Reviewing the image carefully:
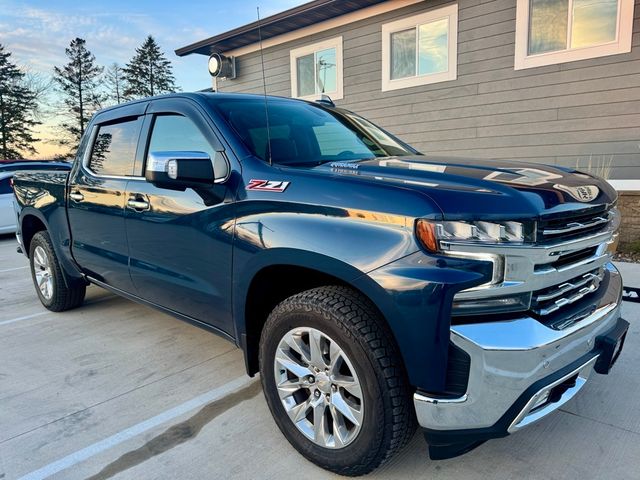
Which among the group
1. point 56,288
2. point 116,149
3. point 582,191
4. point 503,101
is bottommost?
point 56,288

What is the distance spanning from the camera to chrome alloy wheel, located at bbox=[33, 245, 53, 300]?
15.3ft

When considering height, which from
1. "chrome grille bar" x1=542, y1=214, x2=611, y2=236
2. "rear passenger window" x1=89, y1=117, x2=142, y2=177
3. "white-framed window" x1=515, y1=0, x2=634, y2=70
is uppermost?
"white-framed window" x1=515, y1=0, x2=634, y2=70

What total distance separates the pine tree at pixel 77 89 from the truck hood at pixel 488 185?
36.0 m

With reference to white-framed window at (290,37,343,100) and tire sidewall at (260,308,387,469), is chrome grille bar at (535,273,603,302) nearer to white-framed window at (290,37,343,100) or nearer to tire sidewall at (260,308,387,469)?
tire sidewall at (260,308,387,469)

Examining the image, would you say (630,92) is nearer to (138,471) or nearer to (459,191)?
(459,191)

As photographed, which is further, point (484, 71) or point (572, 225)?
point (484, 71)

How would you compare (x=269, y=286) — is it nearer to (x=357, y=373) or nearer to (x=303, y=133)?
(x=357, y=373)

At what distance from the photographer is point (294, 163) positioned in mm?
2701

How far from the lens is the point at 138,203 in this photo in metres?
3.19

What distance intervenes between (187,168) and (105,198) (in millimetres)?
1383

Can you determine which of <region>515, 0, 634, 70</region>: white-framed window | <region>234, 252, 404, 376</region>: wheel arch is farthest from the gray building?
<region>234, 252, 404, 376</region>: wheel arch

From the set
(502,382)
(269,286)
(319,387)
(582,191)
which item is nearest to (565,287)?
(582,191)

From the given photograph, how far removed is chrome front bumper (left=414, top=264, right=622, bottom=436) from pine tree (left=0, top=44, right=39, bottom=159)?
34.2 metres

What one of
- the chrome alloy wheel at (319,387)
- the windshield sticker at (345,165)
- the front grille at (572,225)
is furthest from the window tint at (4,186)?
the front grille at (572,225)
